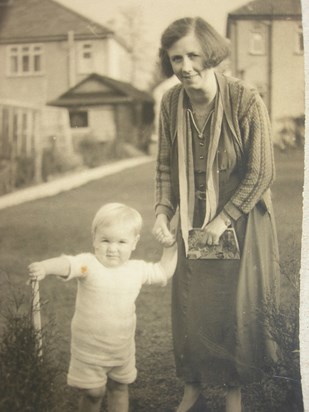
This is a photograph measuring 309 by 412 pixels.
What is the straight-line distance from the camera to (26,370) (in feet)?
4.59

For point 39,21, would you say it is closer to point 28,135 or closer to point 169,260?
point 28,135

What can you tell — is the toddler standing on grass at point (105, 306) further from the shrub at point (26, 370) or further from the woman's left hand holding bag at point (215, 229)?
the woman's left hand holding bag at point (215, 229)

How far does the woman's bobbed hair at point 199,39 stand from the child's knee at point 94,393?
0.77 meters

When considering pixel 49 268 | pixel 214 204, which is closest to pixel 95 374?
pixel 49 268

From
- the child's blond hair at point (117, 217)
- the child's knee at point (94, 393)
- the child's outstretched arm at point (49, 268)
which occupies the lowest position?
the child's knee at point (94, 393)

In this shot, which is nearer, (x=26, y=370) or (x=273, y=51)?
(x=26, y=370)

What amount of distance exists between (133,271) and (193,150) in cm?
32

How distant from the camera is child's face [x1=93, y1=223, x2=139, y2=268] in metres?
1.44

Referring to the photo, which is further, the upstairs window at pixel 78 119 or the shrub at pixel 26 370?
the upstairs window at pixel 78 119

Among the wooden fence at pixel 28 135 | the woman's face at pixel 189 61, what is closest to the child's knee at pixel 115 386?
the wooden fence at pixel 28 135

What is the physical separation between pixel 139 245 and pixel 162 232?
66 mm

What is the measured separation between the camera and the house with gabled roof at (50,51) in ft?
4.96

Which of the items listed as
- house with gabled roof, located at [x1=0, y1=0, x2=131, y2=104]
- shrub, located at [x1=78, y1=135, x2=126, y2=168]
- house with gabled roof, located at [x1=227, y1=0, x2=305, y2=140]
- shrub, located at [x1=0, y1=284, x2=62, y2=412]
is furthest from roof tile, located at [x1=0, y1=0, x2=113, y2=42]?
shrub, located at [x1=0, y1=284, x2=62, y2=412]

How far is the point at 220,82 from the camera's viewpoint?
57.6 inches
